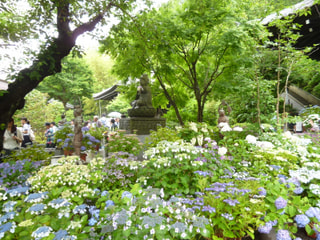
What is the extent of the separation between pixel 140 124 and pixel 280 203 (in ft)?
18.2

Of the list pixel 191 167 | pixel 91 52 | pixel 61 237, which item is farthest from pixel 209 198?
pixel 91 52

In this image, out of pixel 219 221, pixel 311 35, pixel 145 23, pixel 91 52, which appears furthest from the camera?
pixel 91 52

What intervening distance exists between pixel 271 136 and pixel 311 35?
1146 cm

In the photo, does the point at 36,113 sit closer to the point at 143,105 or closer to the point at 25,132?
the point at 25,132

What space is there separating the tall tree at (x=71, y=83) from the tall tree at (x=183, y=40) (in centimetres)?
2328

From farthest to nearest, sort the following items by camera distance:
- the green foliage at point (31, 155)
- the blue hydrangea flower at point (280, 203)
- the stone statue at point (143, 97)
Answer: the stone statue at point (143, 97), the green foliage at point (31, 155), the blue hydrangea flower at point (280, 203)

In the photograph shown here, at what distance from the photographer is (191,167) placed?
2783 mm

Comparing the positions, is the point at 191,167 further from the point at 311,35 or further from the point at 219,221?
the point at 311,35

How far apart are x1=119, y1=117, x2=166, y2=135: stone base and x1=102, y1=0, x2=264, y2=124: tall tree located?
6.74 ft

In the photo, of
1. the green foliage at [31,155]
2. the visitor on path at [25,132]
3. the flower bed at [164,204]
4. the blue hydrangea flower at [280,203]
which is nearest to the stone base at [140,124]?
the green foliage at [31,155]

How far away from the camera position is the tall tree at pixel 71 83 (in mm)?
27781

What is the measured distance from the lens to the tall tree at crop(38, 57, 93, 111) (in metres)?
27.8

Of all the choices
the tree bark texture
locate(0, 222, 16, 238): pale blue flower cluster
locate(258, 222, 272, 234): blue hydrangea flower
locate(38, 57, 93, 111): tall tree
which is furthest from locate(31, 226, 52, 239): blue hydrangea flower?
locate(38, 57, 93, 111): tall tree

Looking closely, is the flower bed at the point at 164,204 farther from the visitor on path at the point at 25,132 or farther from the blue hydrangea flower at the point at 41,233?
the visitor on path at the point at 25,132
